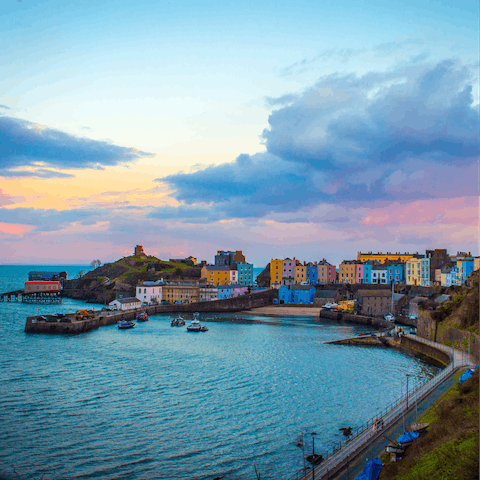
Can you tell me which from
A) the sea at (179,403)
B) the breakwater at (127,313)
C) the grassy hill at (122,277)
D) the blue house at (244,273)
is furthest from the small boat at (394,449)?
the blue house at (244,273)

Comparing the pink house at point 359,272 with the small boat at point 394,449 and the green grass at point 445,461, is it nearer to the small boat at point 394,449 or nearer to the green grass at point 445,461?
the small boat at point 394,449

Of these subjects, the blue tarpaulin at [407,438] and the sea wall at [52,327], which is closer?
the blue tarpaulin at [407,438]

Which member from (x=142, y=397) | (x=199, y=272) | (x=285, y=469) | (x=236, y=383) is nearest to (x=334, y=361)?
(x=236, y=383)

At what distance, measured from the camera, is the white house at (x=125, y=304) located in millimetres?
92200

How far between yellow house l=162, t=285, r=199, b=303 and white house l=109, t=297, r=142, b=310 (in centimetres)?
1214

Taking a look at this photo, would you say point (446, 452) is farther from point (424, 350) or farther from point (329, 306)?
point (329, 306)

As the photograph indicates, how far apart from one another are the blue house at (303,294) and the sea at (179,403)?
5436cm

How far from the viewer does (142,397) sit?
33.0 m

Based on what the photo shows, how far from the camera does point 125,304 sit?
9362 cm

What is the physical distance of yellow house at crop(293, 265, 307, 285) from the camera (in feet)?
433

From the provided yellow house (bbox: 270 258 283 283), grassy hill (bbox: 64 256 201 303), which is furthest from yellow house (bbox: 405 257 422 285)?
grassy hill (bbox: 64 256 201 303)

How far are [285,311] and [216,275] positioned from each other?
36477 millimetres

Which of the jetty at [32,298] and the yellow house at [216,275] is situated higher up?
the yellow house at [216,275]

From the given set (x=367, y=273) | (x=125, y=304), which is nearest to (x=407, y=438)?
(x=125, y=304)
